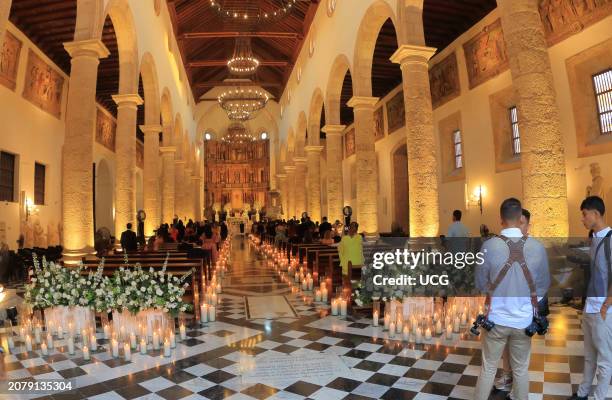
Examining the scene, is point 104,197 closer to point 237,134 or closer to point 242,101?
point 242,101

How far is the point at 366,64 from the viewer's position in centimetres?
1424

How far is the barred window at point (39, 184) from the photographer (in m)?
16.0

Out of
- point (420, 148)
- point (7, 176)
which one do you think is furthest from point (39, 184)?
point (420, 148)

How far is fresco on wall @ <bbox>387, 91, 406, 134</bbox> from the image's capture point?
20.5 metres

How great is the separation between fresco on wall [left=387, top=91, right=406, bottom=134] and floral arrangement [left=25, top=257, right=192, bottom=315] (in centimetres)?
1603

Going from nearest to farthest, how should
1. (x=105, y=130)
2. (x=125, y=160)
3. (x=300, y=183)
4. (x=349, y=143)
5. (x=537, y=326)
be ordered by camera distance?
(x=537, y=326) < (x=125, y=160) < (x=105, y=130) < (x=300, y=183) < (x=349, y=143)

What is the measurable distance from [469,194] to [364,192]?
13.0ft

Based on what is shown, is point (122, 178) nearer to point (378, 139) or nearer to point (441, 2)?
point (441, 2)

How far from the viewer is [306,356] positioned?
17.4ft

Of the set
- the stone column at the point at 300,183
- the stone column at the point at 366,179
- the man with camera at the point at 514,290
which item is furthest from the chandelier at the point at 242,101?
the man with camera at the point at 514,290

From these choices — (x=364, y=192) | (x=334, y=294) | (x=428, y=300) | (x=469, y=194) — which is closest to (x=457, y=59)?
(x=469, y=194)

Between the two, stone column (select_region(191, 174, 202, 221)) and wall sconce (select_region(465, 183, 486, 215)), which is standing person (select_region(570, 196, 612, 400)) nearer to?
wall sconce (select_region(465, 183, 486, 215))

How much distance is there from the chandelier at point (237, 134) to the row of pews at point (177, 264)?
23961 mm

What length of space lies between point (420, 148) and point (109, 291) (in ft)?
22.1
